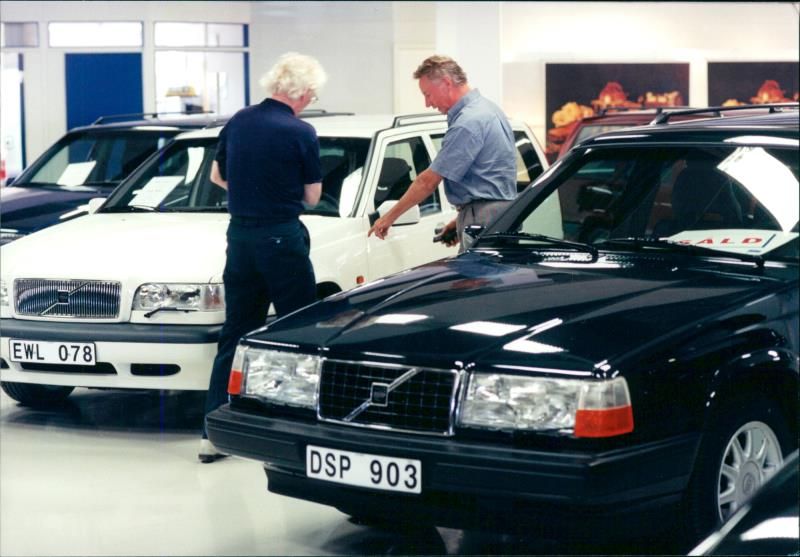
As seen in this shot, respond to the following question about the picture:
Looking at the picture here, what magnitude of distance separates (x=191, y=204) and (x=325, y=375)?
3.26 metres

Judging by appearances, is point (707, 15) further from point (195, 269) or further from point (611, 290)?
point (611, 290)

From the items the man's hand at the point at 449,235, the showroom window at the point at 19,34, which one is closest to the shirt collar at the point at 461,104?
the man's hand at the point at 449,235

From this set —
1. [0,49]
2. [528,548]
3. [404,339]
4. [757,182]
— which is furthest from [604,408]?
[0,49]

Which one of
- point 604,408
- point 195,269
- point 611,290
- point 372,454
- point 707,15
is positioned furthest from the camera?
point 707,15

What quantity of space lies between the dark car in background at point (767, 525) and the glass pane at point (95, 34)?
16.5 meters

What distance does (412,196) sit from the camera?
632 cm

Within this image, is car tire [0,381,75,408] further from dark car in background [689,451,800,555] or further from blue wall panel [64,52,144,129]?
blue wall panel [64,52,144,129]

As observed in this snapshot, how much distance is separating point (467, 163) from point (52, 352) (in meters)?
2.08

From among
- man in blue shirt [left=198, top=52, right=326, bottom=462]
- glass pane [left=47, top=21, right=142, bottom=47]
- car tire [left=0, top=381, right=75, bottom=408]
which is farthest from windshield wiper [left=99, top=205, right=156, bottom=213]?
glass pane [left=47, top=21, right=142, bottom=47]

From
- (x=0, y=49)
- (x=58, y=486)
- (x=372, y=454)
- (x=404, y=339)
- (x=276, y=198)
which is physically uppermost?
(x=0, y=49)

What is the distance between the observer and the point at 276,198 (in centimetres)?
580

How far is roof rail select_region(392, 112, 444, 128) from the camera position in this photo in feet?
24.6

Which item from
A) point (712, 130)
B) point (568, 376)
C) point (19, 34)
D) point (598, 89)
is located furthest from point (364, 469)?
point (19, 34)

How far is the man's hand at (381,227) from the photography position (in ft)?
20.9
